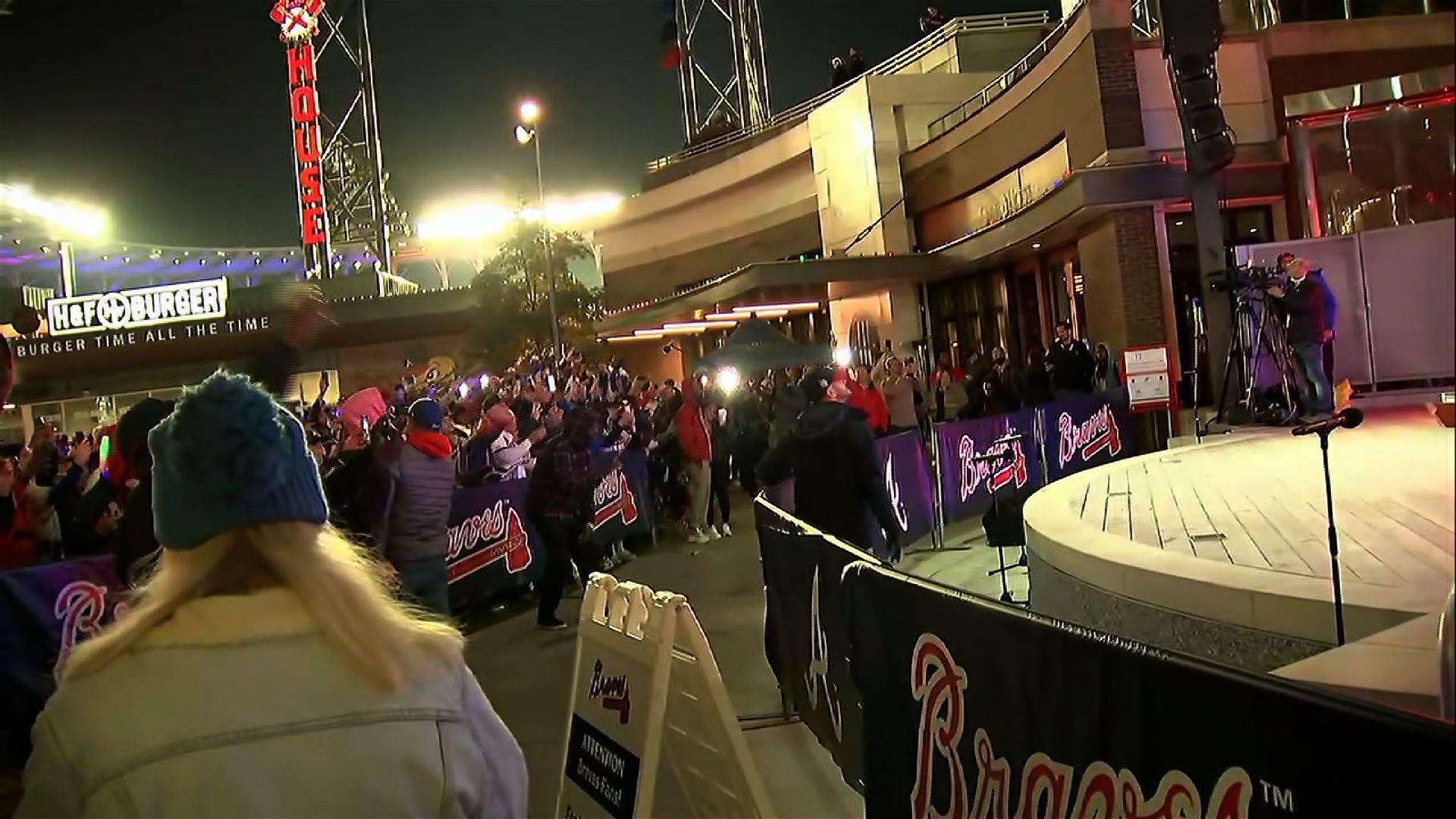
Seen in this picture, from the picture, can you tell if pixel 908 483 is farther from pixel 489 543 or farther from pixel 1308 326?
pixel 489 543

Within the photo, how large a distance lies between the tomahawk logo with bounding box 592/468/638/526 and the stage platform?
605 centimetres

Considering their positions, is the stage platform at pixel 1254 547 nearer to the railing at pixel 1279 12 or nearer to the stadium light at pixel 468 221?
the railing at pixel 1279 12

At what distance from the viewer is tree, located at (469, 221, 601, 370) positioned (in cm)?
4000

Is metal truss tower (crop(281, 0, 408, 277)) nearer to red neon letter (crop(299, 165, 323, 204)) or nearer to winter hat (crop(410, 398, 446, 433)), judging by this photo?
red neon letter (crop(299, 165, 323, 204))

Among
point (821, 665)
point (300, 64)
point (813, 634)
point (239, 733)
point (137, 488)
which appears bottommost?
point (821, 665)

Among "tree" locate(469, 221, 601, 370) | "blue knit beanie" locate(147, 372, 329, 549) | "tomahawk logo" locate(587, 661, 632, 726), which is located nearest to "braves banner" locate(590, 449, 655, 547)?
"tomahawk logo" locate(587, 661, 632, 726)

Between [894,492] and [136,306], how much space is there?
2059 inches

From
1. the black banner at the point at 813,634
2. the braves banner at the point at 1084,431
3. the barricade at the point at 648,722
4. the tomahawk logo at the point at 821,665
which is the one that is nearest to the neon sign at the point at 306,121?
the braves banner at the point at 1084,431

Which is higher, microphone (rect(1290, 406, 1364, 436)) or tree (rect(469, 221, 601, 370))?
tree (rect(469, 221, 601, 370))

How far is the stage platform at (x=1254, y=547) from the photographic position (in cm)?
467

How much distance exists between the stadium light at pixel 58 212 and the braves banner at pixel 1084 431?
49.0 metres

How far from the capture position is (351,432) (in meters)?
10.5

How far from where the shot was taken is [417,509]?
7.48m

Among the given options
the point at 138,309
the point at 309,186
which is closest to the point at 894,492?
the point at 309,186
